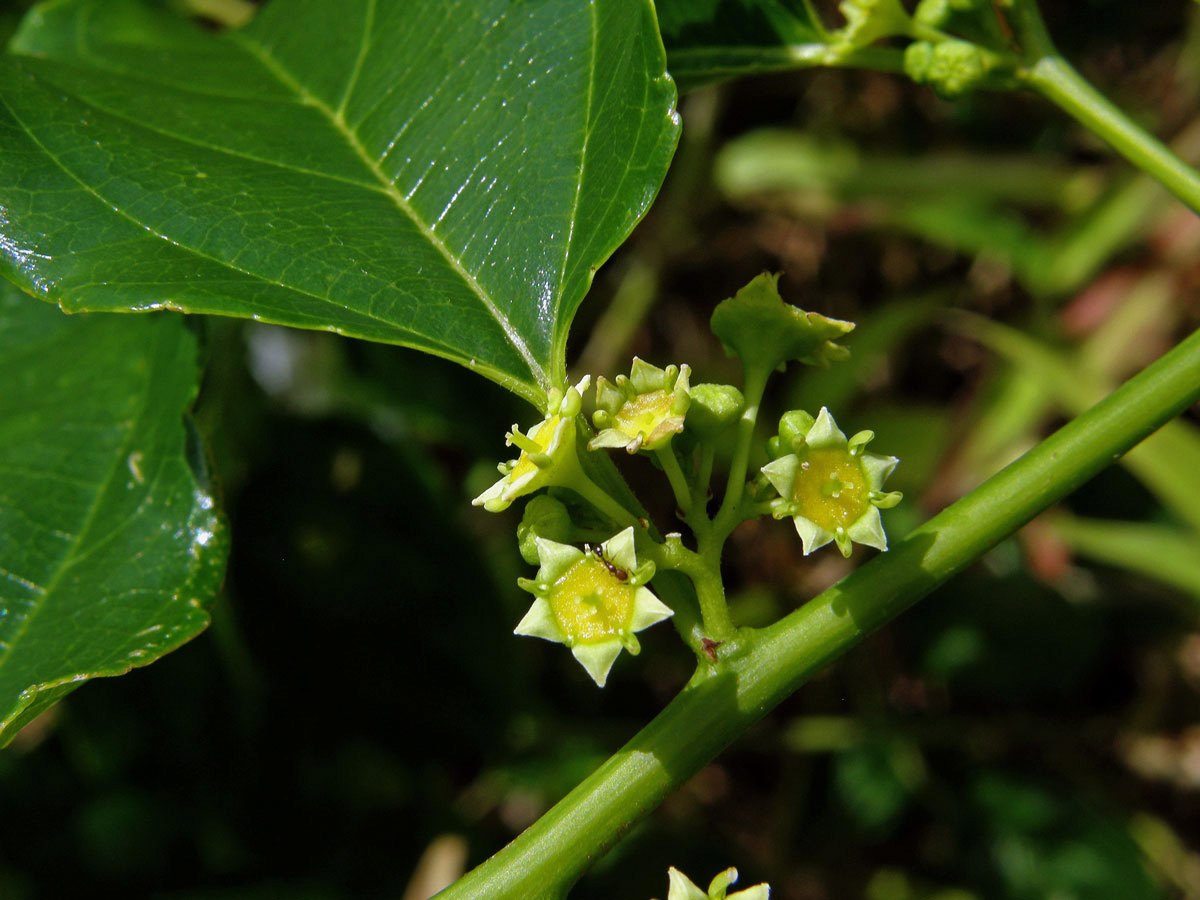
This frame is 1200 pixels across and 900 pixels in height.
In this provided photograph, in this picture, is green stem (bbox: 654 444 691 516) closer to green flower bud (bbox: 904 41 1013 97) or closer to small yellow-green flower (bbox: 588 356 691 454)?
small yellow-green flower (bbox: 588 356 691 454)

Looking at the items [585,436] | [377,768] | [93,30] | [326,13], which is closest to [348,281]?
[585,436]

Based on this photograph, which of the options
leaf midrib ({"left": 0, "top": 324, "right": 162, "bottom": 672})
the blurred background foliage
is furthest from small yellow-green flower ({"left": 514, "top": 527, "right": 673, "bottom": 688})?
the blurred background foliage

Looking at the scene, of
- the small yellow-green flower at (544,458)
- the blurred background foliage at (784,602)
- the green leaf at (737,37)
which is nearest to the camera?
the small yellow-green flower at (544,458)

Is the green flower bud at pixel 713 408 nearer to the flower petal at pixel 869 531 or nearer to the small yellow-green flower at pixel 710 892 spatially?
the flower petal at pixel 869 531

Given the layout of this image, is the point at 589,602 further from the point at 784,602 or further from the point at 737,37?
the point at 784,602

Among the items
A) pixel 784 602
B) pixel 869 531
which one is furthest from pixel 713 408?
pixel 784 602

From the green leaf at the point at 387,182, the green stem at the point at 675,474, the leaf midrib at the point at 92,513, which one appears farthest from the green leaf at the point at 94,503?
the green stem at the point at 675,474
